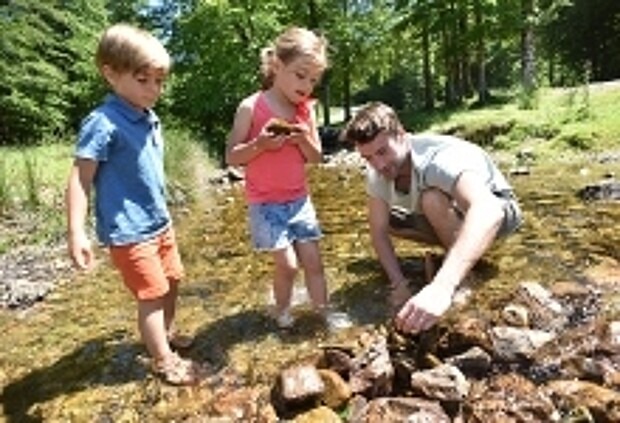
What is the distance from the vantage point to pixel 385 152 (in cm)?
396

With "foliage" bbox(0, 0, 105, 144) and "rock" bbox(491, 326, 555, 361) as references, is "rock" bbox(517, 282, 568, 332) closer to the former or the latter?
"rock" bbox(491, 326, 555, 361)

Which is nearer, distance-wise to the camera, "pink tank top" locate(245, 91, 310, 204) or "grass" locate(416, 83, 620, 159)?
"pink tank top" locate(245, 91, 310, 204)

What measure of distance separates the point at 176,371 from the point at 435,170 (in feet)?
5.94

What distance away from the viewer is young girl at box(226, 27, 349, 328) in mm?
3980

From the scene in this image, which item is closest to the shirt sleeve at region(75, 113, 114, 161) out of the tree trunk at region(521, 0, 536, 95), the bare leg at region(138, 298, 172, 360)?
the bare leg at region(138, 298, 172, 360)

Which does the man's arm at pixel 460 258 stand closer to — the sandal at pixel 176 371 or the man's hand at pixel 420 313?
the man's hand at pixel 420 313

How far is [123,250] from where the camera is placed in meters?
3.56

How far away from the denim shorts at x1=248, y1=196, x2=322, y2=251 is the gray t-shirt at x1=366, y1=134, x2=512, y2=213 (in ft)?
1.78

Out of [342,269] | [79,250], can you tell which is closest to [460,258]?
[79,250]

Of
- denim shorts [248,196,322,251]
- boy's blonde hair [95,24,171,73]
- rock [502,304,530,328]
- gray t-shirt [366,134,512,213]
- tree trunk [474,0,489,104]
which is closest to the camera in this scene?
boy's blonde hair [95,24,171,73]

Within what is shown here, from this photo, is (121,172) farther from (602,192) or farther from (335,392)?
(602,192)

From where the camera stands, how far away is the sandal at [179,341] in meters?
4.16

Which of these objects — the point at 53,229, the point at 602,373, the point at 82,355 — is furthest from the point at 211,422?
the point at 53,229

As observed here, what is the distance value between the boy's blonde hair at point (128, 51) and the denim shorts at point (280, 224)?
1112mm
